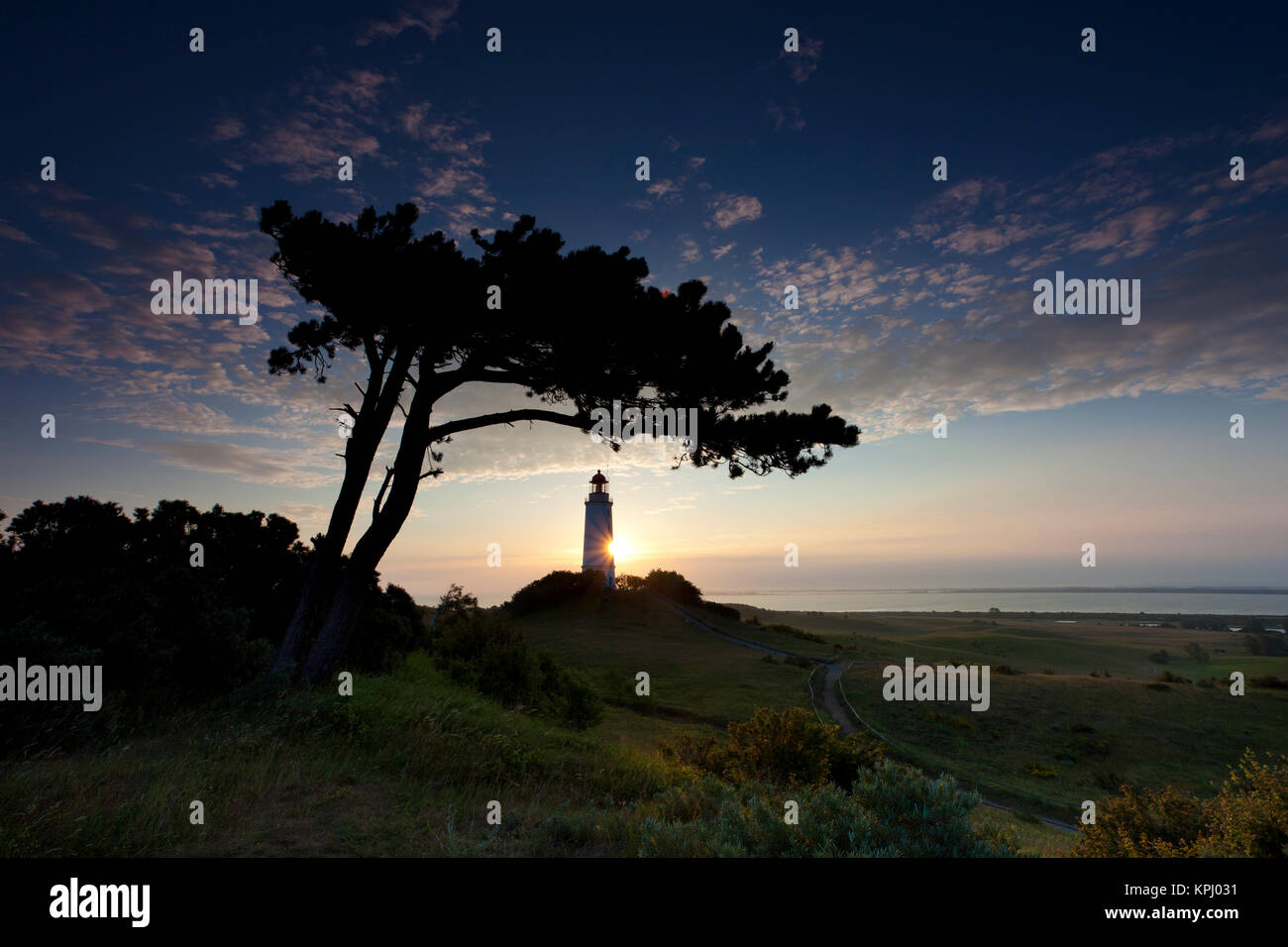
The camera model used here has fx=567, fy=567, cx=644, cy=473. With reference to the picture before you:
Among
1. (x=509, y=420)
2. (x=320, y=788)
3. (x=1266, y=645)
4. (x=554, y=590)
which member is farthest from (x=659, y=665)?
(x=1266, y=645)

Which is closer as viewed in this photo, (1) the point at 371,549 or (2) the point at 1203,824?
(2) the point at 1203,824

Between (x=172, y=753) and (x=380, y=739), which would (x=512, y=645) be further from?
(x=172, y=753)

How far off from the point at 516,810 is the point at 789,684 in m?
30.1

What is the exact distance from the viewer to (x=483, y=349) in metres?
12.7

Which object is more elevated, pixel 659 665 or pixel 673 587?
pixel 673 587

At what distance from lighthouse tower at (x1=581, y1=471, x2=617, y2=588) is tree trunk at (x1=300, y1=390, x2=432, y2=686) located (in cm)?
3763

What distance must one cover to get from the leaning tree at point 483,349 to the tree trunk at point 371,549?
0.08ft

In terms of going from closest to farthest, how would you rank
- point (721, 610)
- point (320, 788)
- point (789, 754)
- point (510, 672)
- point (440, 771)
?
point (320, 788), point (440, 771), point (789, 754), point (510, 672), point (721, 610)

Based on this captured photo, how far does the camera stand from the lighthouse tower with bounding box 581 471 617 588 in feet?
166

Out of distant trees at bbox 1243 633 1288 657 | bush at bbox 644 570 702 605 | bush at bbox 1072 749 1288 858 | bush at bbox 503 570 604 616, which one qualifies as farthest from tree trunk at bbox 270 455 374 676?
distant trees at bbox 1243 633 1288 657

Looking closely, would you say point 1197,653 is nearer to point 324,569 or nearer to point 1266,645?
point 1266,645

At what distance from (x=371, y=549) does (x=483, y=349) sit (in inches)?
195

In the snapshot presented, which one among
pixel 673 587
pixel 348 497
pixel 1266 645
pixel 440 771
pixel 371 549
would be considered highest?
pixel 348 497

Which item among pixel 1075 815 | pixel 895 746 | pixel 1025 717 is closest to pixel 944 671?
pixel 1025 717
